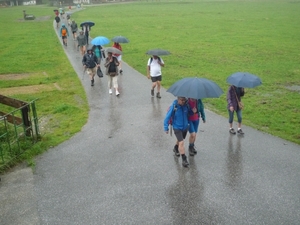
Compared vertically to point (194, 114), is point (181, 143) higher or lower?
lower

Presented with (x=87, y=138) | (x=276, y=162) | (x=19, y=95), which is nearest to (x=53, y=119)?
(x=87, y=138)

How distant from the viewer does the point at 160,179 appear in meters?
6.77

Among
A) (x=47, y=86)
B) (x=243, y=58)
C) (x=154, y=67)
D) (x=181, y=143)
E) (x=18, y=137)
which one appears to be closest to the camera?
(x=181, y=143)

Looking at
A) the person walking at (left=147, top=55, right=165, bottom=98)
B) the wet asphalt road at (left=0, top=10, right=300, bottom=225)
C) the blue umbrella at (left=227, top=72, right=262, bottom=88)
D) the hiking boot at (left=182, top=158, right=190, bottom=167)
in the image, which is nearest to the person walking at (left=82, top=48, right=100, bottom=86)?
the person walking at (left=147, top=55, right=165, bottom=98)

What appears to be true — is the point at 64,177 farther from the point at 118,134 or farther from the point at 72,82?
the point at 72,82

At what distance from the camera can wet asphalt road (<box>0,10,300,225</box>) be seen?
18.6ft

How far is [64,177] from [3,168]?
55.8 inches

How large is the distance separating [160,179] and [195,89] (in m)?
1.99

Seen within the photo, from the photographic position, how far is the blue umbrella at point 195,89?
639 cm

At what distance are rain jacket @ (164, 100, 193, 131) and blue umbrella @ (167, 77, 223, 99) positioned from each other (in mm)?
387

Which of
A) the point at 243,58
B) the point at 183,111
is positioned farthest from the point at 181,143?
the point at 243,58

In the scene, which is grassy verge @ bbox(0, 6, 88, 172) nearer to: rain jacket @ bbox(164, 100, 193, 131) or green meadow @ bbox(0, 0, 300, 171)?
green meadow @ bbox(0, 0, 300, 171)

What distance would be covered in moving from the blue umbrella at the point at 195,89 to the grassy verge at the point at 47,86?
3798 millimetres

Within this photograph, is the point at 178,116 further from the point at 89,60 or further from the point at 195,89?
the point at 89,60
